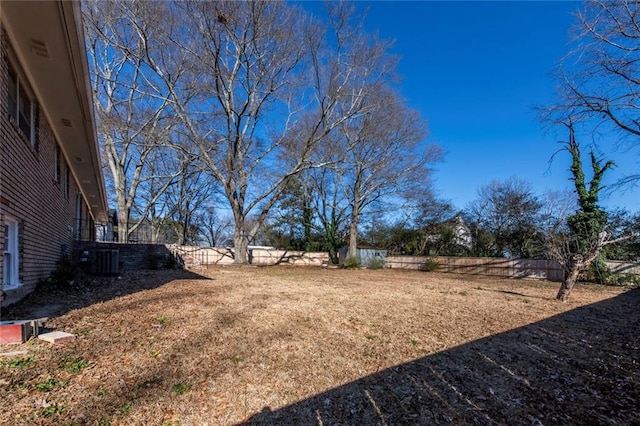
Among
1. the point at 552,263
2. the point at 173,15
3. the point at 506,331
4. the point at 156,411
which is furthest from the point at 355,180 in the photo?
the point at 156,411

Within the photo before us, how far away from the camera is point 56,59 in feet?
17.1

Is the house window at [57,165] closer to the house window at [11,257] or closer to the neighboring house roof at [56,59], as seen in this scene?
the neighboring house roof at [56,59]

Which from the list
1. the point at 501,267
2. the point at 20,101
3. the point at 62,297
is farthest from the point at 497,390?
the point at 501,267

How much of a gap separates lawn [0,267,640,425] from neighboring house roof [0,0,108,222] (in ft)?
11.2

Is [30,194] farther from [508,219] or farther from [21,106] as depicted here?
[508,219]

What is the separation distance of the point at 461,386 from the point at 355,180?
20990mm

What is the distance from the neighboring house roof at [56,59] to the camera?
4.26 m

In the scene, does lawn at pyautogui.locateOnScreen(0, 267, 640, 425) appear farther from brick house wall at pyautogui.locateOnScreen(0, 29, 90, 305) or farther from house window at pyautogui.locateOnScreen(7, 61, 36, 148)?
house window at pyautogui.locateOnScreen(7, 61, 36, 148)

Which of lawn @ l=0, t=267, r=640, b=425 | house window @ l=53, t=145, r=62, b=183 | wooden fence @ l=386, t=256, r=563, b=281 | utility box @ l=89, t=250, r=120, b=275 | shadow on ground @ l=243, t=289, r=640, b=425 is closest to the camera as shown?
lawn @ l=0, t=267, r=640, b=425

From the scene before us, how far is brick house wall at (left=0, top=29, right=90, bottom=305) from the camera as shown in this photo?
443 centimetres

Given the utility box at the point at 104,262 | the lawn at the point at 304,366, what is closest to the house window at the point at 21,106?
the lawn at the point at 304,366

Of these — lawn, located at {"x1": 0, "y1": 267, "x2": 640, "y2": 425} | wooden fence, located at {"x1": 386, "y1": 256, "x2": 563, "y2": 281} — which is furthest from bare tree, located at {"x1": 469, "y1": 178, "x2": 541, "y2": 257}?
lawn, located at {"x1": 0, "y1": 267, "x2": 640, "y2": 425}

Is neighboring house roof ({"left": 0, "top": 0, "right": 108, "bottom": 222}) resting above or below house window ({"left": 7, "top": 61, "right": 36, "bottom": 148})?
above

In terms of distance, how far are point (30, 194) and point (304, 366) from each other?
5.17 meters
